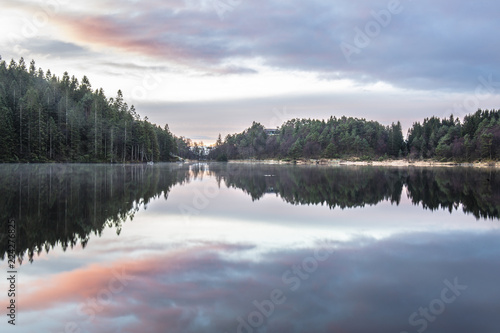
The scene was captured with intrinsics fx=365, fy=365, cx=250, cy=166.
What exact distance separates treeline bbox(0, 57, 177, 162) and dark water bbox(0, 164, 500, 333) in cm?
7368

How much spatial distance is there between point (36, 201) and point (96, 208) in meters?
3.48

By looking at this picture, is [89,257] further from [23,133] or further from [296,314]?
[23,133]

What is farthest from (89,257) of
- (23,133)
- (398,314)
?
(23,133)

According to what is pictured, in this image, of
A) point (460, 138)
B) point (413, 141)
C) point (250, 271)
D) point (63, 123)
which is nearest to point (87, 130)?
point (63, 123)

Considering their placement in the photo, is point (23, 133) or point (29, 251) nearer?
point (29, 251)

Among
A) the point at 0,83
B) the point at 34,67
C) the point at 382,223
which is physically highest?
the point at 34,67

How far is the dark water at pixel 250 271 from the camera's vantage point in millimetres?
5645

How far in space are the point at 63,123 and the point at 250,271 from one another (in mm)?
97201

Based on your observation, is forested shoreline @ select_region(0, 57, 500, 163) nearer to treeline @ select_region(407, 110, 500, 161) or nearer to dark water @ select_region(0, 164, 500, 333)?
treeline @ select_region(407, 110, 500, 161)

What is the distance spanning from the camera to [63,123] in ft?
302

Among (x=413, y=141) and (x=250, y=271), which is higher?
(x=413, y=141)

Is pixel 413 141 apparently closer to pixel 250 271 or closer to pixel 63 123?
pixel 63 123

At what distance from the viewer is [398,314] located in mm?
5855

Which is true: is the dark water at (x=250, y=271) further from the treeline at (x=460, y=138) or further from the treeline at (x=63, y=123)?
the treeline at (x=460, y=138)
